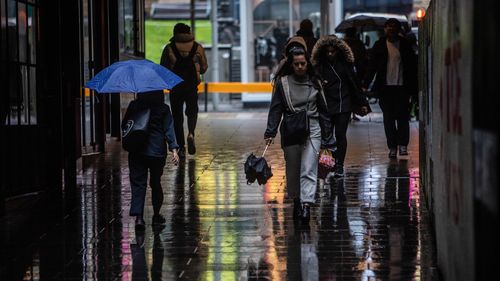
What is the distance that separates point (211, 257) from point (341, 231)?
1.54m

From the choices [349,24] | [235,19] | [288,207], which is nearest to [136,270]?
[288,207]

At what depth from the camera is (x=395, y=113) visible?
14711 millimetres

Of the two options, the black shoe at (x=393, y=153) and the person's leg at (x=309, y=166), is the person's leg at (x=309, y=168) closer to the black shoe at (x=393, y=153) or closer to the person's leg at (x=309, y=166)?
the person's leg at (x=309, y=166)

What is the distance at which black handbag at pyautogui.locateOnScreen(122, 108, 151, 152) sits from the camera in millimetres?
9164

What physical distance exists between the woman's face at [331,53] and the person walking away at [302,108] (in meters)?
2.87

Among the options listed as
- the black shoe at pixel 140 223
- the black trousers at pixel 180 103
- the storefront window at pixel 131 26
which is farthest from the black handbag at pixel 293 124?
the storefront window at pixel 131 26

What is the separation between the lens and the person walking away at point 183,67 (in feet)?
49.7

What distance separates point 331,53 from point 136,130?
3989mm

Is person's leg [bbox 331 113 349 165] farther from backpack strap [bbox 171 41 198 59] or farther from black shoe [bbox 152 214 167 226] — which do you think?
black shoe [bbox 152 214 167 226]

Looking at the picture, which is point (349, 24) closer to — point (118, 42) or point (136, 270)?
point (118, 42)

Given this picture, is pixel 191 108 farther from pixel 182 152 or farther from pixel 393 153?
pixel 393 153

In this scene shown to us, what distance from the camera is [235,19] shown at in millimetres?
32844

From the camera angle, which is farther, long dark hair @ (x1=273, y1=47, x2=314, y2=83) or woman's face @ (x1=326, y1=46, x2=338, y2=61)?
woman's face @ (x1=326, y1=46, x2=338, y2=61)

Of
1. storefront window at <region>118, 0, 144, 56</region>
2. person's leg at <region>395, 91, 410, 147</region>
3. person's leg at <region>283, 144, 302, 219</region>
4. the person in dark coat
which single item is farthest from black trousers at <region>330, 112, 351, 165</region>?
storefront window at <region>118, 0, 144, 56</region>
